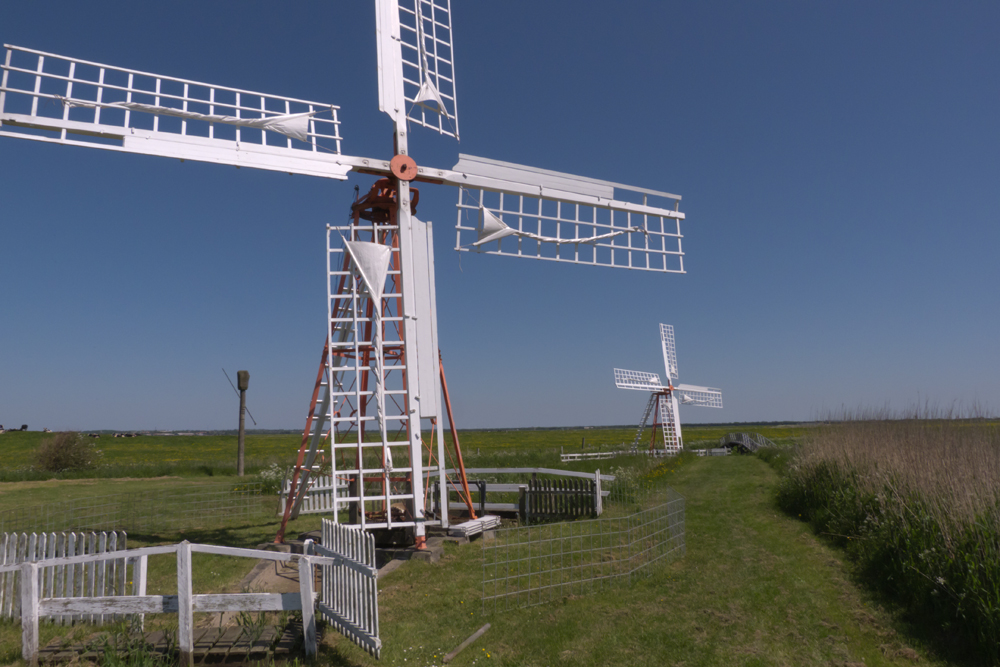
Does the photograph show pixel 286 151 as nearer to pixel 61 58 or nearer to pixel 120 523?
pixel 61 58

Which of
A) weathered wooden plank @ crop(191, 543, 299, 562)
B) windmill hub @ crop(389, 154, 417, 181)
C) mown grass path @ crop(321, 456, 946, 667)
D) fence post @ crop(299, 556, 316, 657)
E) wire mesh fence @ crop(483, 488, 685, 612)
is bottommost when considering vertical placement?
mown grass path @ crop(321, 456, 946, 667)

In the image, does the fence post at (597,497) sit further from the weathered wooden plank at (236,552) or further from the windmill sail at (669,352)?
the windmill sail at (669,352)

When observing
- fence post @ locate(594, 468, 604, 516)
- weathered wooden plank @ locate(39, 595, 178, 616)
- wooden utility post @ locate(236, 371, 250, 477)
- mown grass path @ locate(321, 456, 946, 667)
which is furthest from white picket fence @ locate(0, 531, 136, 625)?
wooden utility post @ locate(236, 371, 250, 477)

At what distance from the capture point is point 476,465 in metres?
27.3

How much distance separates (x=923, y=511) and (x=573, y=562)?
5.06 meters

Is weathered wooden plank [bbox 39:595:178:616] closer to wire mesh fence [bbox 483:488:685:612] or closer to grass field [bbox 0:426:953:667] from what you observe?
grass field [bbox 0:426:953:667]

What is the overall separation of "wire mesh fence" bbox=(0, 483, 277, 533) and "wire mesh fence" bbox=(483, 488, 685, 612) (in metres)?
8.76

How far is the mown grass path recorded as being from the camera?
620 cm

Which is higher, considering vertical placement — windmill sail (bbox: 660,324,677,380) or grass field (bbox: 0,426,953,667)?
windmill sail (bbox: 660,324,677,380)

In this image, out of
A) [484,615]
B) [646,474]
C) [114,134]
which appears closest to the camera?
[484,615]

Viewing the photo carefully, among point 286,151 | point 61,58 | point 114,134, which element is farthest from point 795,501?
point 61,58

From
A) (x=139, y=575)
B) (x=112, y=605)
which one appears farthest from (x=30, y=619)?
(x=139, y=575)

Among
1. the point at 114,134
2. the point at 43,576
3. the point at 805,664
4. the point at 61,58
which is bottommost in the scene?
the point at 805,664

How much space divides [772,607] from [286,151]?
1025cm
